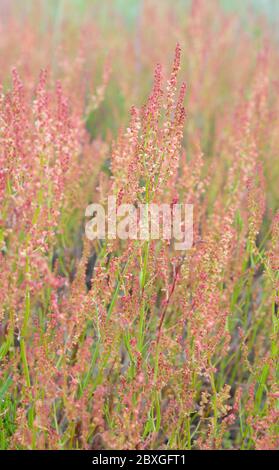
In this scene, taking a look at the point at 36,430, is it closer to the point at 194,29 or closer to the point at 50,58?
the point at 194,29

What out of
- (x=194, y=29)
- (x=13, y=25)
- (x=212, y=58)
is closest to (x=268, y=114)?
(x=194, y=29)

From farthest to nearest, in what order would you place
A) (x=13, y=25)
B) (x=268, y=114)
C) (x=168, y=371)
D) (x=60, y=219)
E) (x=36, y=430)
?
(x=13, y=25) → (x=268, y=114) → (x=60, y=219) → (x=168, y=371) → (x=36, y=430)

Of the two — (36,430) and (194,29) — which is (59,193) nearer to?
(36,430)

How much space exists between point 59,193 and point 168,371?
0.65 meters

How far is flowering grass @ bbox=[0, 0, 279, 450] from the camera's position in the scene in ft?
5.09

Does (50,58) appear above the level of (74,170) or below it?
above

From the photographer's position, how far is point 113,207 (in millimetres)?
1763

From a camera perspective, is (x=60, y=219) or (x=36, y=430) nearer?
(x=36, y=430)

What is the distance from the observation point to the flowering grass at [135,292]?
1552 mm

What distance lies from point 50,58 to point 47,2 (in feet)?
7.20

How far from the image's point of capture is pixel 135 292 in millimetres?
1685

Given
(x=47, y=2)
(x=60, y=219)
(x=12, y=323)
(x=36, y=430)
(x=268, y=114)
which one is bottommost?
(x=36, y=430)

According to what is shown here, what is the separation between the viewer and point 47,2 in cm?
Result: 602

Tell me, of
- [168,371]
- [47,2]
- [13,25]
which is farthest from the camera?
[47,2]
